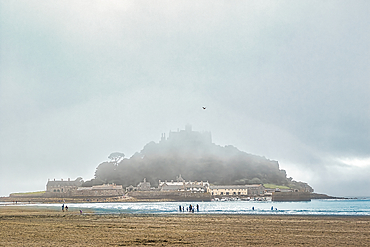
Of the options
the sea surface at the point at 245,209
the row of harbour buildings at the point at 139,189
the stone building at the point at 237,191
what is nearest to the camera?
the sea surface at the point at 245,209

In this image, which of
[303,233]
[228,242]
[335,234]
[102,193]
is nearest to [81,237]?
[228,242]

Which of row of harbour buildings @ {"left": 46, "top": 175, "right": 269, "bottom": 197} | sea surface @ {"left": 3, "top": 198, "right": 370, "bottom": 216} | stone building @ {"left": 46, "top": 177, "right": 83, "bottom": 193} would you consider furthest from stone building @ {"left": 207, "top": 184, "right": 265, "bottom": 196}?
sea surface @ {"left": 3, "top": 198, "right": 370, "bottom": 216}

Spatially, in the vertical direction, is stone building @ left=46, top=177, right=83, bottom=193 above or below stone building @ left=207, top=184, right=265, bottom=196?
above

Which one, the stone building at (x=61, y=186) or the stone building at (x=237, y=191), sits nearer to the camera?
the stone building at (x=237, y=191)

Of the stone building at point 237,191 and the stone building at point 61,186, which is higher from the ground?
the stone building at point 61,186

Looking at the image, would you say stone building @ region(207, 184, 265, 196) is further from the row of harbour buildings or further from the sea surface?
the sea surface

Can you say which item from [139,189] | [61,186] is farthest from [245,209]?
[61,186]

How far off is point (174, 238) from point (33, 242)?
666cm

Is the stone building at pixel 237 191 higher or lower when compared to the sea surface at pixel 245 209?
lower

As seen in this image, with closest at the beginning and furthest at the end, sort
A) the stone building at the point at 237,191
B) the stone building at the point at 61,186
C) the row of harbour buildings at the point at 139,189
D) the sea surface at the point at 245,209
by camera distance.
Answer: the sea surface at the point at 245,209 → the row of harbour buildings at the point at 139,189 → the stone building at the point at 237,191 → the stone building at the point at 61,186

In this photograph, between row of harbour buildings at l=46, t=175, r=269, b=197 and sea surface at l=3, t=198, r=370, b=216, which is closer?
sea surface at l=3, t=198, r=370, b=216

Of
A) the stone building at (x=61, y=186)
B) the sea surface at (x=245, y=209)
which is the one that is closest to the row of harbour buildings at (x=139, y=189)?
the stone building at (x=61, y=186)

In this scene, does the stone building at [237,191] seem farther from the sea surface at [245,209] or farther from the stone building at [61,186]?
the sea surface at [245,209]

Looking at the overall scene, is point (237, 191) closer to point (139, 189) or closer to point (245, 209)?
point (139, 189)
